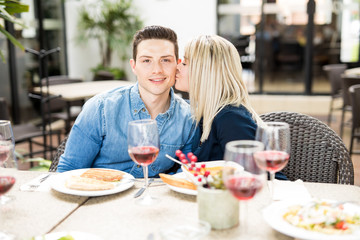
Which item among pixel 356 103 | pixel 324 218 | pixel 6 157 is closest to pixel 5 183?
pixel 6 157

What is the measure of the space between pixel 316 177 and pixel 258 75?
6.12 meters

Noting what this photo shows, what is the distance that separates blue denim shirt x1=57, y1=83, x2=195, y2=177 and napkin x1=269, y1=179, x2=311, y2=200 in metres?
0.58

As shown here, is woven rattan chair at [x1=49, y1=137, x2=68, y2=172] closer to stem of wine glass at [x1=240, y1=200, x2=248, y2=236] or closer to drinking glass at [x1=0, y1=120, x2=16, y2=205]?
drinking glass at [x1=0, y1=120, x2=16, y2=205]

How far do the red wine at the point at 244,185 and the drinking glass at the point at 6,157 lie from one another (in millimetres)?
605

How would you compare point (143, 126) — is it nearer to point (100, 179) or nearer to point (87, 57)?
point (100, 179)

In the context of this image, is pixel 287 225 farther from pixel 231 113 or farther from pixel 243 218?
pixel 231 113

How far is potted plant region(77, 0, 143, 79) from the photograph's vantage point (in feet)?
22.6

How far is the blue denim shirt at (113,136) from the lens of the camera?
1.88 m

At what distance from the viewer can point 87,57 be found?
7.45 meters

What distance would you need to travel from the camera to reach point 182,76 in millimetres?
1956

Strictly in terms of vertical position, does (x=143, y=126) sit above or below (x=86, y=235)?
above

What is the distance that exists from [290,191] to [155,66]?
0.87 meters

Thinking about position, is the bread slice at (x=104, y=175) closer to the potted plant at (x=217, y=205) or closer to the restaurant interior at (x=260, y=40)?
the potted plant at (x=217, y=205)

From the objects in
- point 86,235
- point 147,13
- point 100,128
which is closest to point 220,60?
point 100,128
